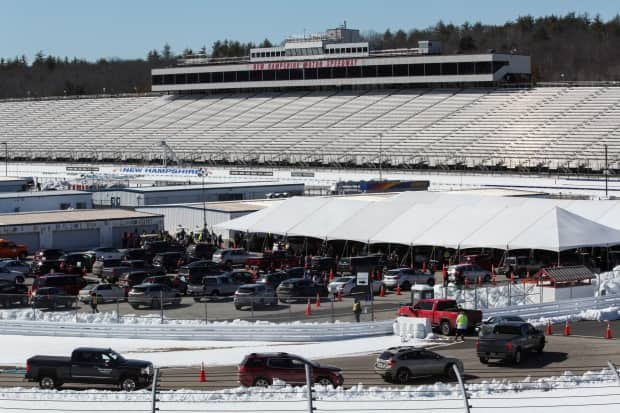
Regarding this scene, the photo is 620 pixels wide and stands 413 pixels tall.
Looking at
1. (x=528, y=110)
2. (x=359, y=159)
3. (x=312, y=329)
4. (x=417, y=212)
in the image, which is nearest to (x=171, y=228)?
(x=417, y=212)

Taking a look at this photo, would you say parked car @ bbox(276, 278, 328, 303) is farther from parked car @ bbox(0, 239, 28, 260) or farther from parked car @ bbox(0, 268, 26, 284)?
parked car @ bbox(0, 239, 28, 260)

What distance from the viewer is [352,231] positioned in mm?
51062

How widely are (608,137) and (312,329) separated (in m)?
61.6

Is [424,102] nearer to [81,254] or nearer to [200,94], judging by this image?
[200,94]

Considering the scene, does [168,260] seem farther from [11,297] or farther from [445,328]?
[445,328]

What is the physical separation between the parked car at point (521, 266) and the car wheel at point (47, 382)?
24.6m

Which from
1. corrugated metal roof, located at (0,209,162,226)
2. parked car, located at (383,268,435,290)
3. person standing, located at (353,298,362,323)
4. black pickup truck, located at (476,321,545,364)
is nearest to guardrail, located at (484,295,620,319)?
person standing, located at (353,298,362,323)

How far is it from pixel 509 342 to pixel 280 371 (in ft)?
21.7

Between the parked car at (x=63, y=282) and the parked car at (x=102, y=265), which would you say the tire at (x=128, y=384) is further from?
the parked car at (x=102, y=265)

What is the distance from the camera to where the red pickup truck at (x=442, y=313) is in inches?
1299

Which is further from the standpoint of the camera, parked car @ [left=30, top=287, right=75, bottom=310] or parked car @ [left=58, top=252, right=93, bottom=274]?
parked car @ [left=58, top=252, right=93, bottom=274]

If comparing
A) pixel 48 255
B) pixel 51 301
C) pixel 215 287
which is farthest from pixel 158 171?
pixel 51 301

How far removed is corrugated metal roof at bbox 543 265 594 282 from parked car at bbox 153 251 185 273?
17472 millimetres

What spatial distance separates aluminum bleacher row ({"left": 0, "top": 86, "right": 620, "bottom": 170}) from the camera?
9412 cm
